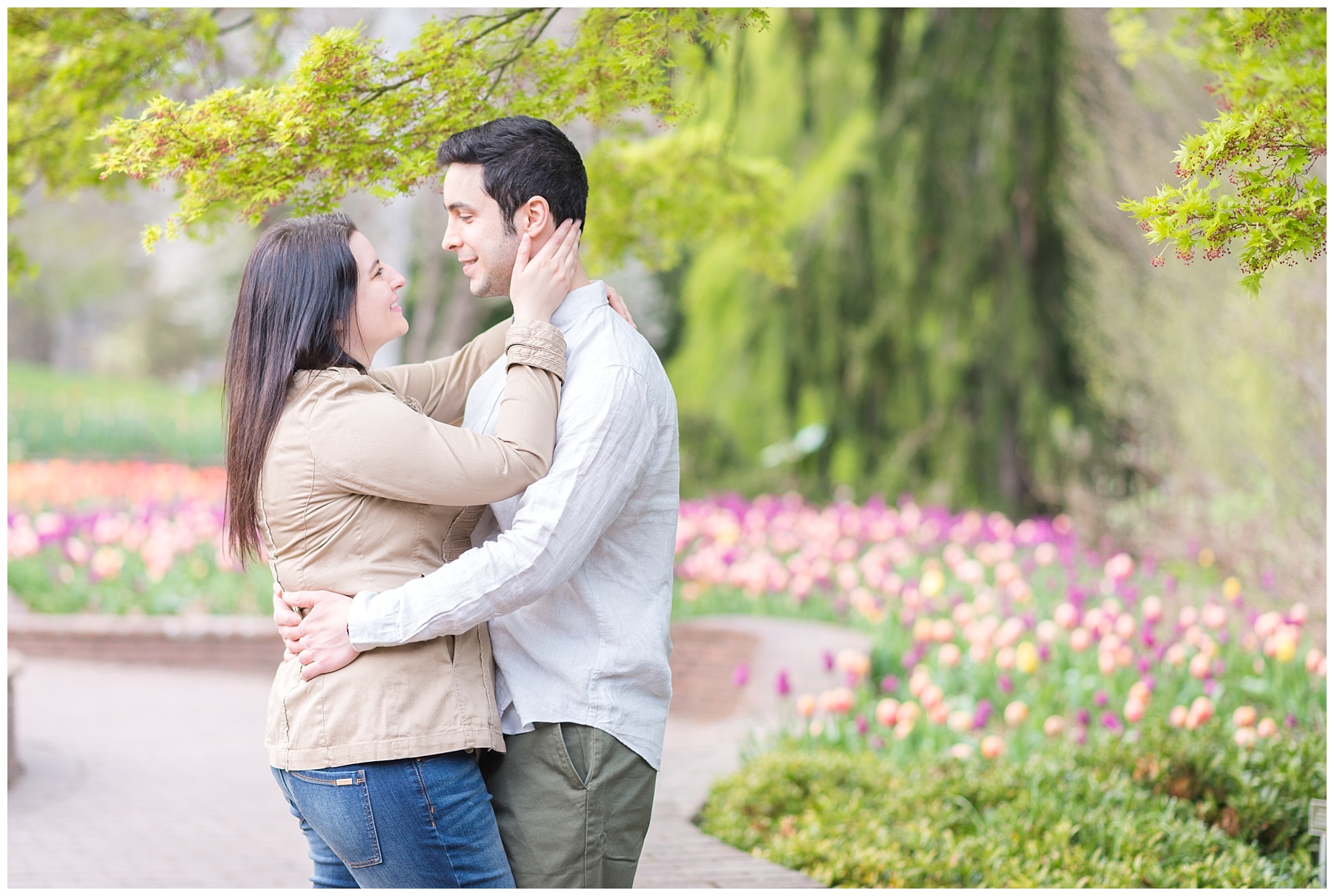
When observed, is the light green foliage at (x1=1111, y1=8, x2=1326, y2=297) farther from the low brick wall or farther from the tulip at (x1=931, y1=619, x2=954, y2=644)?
the low brick wall

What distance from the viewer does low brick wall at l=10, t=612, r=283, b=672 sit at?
23.1 feet

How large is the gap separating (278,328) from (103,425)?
14429 mm

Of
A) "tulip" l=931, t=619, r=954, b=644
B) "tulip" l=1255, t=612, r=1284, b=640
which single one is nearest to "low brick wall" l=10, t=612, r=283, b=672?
"tulip" l=931, t=619, r=954, b=644

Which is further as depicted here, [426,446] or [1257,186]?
[1257,186]

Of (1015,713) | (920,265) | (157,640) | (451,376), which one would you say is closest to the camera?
(451,376)

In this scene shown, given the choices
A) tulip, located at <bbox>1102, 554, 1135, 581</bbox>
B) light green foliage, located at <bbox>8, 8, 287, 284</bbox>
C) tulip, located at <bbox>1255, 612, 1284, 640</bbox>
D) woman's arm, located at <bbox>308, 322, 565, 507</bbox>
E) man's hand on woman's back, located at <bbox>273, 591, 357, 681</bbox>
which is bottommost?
tulip, located at <bbox>1255, 612, 1284, 640</bbox>

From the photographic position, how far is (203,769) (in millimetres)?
5094

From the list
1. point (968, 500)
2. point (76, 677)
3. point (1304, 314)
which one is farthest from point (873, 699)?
point (76, 677)

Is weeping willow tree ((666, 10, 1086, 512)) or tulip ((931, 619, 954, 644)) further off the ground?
weeping willow tree ((666, 10, 1086, 512))

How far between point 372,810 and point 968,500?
7395 millimetres

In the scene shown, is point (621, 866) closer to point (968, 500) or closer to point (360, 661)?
point (360, 661)

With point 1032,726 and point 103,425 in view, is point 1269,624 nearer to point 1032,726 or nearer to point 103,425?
point 1032,726

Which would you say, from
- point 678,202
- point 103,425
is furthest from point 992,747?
point 103,425

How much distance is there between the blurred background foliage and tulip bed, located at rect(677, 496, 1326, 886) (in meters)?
0.67
